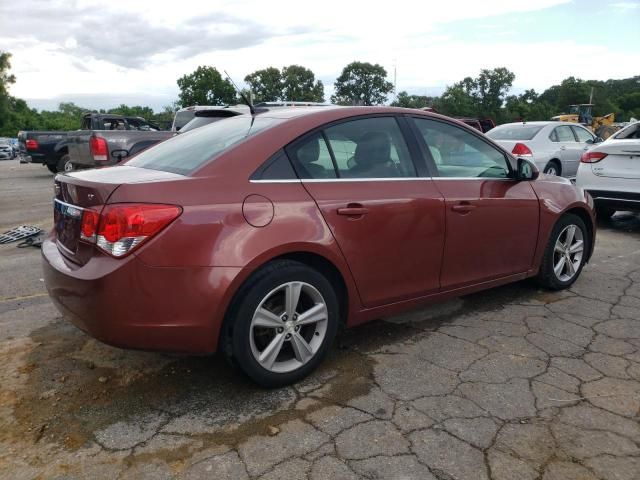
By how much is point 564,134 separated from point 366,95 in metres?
72.3

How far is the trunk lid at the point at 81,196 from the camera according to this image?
263 centimetres

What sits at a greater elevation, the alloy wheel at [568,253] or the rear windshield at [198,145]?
the rear windshield at [198,145]

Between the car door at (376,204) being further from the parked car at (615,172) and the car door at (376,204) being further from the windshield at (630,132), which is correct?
the windshield at (630,132)

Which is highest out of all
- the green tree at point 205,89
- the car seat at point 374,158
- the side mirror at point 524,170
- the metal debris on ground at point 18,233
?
the green tree at point 205,89

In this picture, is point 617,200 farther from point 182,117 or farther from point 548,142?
point 182,117

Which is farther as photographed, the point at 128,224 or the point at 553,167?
the point at 553,167

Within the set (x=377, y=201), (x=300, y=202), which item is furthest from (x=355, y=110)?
(x=300, y=202)

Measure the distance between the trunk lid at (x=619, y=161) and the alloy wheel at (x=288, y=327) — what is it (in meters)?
5.58

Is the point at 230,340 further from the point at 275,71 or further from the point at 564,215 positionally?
the point at 275,71

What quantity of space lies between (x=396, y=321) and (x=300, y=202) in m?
1.50

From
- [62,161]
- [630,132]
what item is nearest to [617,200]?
[630,132]

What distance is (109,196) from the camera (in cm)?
257

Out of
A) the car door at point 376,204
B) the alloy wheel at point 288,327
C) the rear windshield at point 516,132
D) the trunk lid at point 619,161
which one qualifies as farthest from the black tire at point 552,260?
the rear windshield at point 516,132

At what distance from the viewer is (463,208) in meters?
3.64
